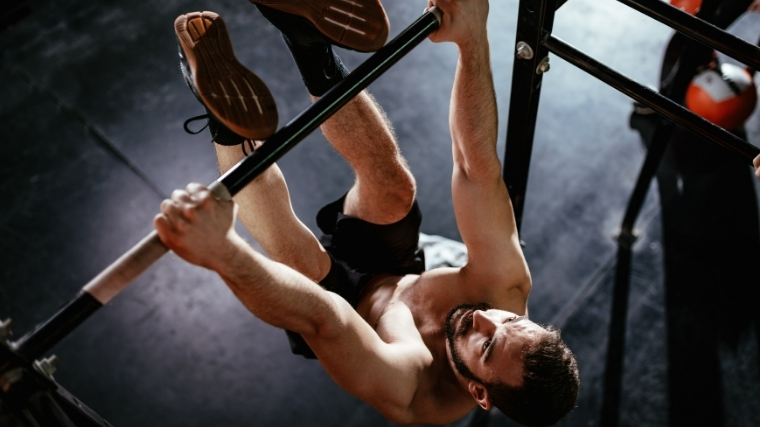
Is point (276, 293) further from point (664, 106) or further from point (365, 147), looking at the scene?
point (664, 106)

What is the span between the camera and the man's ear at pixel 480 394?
1793 millimetres

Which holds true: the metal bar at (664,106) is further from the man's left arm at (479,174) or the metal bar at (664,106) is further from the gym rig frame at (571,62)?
the man's left arm at (479,174)

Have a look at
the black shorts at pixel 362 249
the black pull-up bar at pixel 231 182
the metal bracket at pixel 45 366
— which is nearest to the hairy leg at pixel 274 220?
the black shorts at pixel 362 249

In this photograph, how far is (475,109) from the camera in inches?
63.9

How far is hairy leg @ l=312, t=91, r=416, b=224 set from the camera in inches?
76.4

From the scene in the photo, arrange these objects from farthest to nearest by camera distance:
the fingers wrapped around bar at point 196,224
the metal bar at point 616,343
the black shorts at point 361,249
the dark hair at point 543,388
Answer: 1. the metal bar at point 616,343
2. the black shorts at point 361,249
3. the dark hair at point 543,388
4. the fingers wrapped around bar at point 196,224

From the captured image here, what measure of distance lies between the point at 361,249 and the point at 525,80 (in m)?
0.97

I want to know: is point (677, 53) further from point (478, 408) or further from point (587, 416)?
point (478, 408)

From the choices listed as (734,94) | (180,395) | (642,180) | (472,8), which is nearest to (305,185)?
(180,395)

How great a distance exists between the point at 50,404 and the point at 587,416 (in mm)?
2308

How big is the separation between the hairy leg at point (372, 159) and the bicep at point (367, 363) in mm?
502

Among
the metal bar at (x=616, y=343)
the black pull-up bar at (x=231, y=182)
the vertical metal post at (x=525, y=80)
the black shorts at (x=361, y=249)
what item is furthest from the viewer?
the metal bar at (x=616, y=343)

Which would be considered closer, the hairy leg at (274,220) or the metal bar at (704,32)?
the metal bar at (704,32)

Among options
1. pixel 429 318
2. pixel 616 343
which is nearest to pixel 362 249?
pixel 429 318
